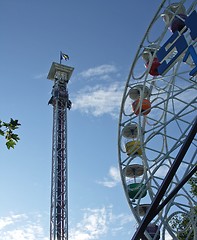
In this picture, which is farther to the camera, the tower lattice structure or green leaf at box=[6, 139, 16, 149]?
the tower lattice structure

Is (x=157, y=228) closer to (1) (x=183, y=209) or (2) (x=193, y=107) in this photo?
(1) (x=183, y=209)

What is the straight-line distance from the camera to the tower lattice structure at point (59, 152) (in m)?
40.0

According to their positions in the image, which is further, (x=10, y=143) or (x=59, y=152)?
(x=59, y=152)

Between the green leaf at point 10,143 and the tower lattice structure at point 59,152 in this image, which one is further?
the tower lattice structure at point 59,152

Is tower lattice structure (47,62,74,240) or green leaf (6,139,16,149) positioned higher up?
tower lattice structure (47,62,74,240)

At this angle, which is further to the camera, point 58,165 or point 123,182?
point 58,165

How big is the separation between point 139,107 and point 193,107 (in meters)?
2.08

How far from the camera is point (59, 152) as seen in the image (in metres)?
44.2

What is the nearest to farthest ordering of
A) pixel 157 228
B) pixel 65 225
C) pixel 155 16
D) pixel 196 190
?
1. pixel 157 228
2. pixel 155 16
3. pixel 196 190
4. pixel 65 225

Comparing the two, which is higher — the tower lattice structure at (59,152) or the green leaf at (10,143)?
the tower lattice structure at (59,152)

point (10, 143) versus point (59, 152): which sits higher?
point (59, 152)

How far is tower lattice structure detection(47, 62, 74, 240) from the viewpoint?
40013 mm

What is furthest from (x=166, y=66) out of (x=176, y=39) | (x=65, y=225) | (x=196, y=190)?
(x=65, y=225)

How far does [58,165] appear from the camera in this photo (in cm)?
4312
